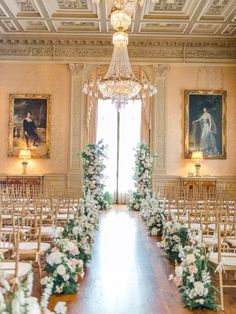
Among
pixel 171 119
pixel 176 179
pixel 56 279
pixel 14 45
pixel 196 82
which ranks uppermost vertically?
pixel 14 45

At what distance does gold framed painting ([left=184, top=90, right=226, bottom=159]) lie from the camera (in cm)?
1553

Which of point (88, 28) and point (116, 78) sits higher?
point (88, 28)

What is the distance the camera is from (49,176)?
15.4 m

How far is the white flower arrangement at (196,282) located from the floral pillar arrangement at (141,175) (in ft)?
31.6

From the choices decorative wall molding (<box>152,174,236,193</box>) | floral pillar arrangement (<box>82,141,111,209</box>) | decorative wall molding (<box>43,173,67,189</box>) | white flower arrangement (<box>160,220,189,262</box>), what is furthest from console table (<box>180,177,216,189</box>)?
white flower arrangement (<box>160,220,189,262</box>)

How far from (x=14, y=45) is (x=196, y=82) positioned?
681 cm

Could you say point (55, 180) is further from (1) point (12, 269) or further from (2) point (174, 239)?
(1) point (12, 269)

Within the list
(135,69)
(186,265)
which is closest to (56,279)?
(186,265)

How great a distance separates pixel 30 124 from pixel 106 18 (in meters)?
4.72

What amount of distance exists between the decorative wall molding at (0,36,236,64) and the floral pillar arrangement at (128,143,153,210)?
3489mm

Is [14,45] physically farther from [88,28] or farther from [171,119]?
[171,119]

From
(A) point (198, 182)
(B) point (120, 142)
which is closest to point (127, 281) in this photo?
(A) point (198, 182)

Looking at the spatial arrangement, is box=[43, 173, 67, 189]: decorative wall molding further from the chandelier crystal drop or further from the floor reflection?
the floor reflection

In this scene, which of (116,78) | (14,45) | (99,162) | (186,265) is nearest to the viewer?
(186,265)
